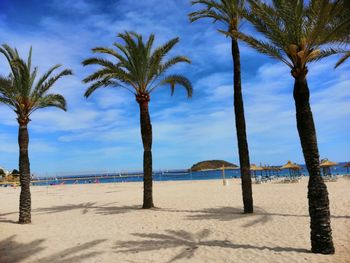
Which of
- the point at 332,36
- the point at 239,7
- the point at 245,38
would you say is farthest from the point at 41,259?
the point at 239,7

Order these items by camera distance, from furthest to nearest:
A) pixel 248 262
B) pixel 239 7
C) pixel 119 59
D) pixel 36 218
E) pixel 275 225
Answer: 1. pixel 119 59
2. pixel 36 218
3. pixel 239 7
4. pixel 275 225
5. pixel 248 262

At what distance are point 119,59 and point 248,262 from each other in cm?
1210

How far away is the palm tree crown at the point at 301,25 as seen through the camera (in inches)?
352

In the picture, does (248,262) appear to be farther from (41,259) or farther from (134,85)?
(134,85)

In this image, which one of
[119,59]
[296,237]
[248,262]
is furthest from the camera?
[119,59]

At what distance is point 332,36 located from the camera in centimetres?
947

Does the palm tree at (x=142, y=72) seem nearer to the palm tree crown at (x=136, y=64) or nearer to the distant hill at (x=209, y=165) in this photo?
the palm tree crown at (x=136, y=64)

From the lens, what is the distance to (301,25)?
30.0 ft

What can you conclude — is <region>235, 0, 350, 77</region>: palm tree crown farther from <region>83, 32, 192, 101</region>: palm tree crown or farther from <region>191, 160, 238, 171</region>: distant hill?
<region>191, 160, 238, 171</region>: distant hill

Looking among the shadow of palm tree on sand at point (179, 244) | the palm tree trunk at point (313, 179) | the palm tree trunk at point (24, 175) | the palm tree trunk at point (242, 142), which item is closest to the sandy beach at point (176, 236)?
the shadow of palm tree on sand at point (179, 244)

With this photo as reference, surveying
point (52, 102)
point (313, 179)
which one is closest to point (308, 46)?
point (313, 179)

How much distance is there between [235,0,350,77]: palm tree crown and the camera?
8.93 metres

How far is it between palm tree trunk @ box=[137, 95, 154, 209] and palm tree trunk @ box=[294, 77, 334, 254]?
31.5 ft

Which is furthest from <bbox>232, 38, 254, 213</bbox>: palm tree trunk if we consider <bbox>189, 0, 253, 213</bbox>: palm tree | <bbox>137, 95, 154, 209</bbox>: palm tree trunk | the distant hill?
the distant hill
